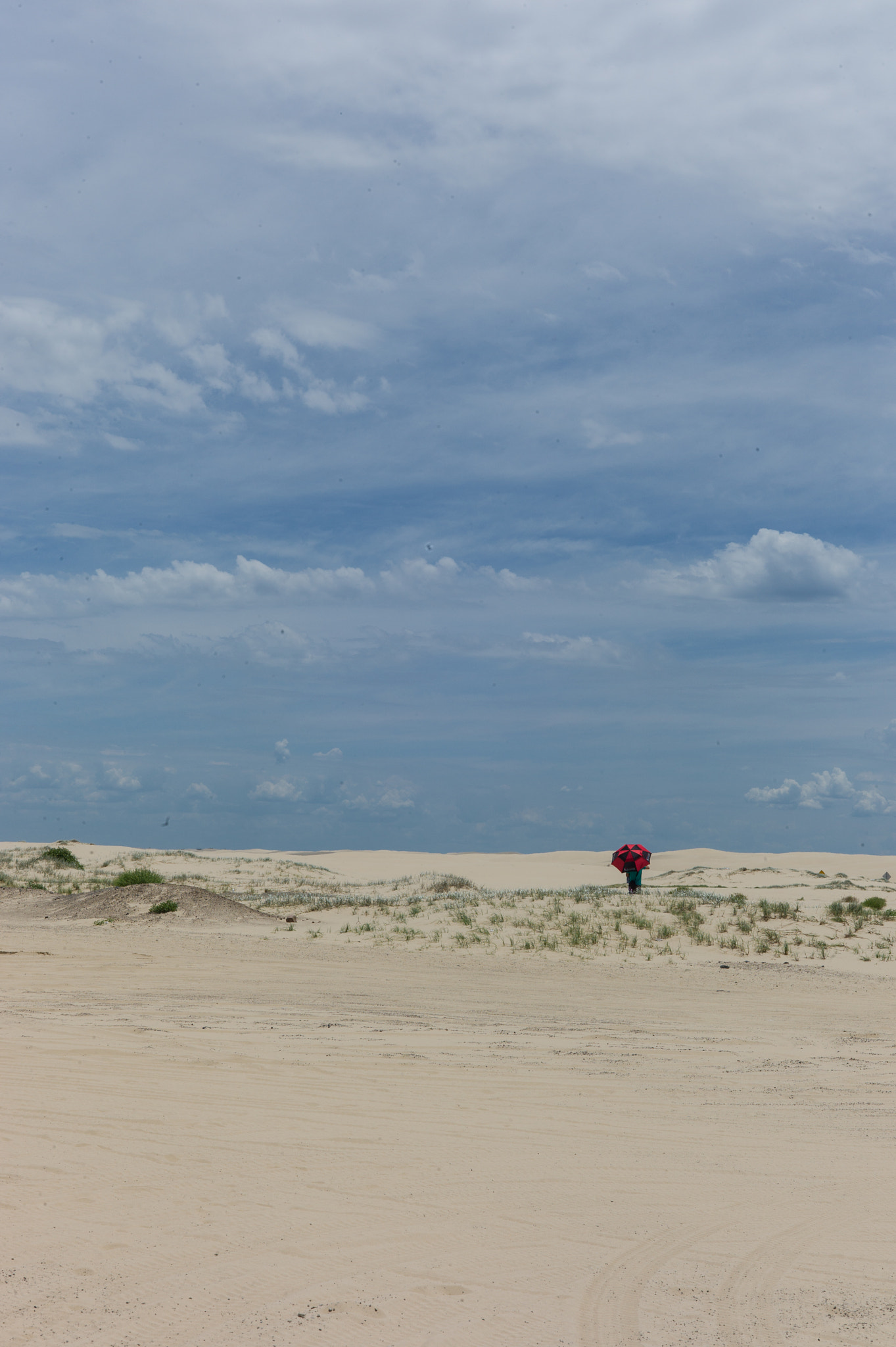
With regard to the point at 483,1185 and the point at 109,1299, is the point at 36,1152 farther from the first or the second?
the point at 483,1185

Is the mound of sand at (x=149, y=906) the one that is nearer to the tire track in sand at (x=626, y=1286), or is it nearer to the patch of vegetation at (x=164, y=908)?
the patch of vegetation at (x=164, y=908)

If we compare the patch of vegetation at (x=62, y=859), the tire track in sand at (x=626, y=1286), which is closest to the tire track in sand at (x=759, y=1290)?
the tire track in sand at (x=626, y=1286)

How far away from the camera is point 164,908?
2188cm

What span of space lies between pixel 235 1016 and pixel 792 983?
857 centimetres

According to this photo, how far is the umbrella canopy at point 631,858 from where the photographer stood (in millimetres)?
25500

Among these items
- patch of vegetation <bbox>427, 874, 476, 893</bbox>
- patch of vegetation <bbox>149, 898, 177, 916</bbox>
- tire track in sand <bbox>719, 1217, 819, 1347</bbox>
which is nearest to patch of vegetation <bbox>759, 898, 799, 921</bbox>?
patch of vegetation <bbox>427, 874, 476, 893</bbox>

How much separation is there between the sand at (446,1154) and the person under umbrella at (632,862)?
367 inches

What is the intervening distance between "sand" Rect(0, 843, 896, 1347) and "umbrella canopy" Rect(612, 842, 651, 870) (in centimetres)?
951

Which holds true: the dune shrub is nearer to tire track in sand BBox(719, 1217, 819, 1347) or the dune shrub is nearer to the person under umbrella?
the person under umbrella

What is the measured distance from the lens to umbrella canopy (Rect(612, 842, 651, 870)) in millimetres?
25500

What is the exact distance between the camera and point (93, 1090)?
7805mm

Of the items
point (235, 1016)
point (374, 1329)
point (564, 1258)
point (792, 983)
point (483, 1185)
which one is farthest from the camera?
point (792, 983)

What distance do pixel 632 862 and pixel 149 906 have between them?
41.2 ft

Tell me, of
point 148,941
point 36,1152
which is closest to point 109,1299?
point 36,1152
